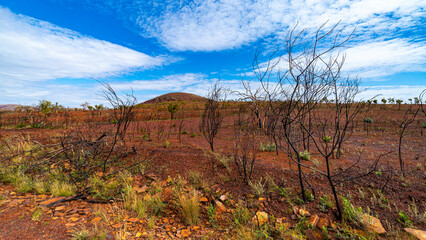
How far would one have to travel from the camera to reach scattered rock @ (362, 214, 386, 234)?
2.50 metres

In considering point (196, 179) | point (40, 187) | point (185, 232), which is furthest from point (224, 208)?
point (40, 187)

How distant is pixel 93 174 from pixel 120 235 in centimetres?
297

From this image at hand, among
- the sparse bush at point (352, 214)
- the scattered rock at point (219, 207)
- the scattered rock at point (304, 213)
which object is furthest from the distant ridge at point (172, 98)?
the sparse bush at point (352, 214)

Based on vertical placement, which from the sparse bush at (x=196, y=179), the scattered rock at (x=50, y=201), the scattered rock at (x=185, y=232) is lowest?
the scattered rock at (x=185, y=232)

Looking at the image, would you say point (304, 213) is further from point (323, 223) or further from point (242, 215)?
point (242, 215)

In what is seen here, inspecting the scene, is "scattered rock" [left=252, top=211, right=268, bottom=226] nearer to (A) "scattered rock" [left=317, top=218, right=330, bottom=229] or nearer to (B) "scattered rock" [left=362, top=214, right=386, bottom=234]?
(A) "scattered rock" [left=317, top=218, right=330, bottom=229]

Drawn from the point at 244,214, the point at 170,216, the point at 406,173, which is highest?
the point at 406,173

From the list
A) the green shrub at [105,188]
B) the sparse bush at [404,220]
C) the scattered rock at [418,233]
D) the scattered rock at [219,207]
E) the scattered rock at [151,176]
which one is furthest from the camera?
the scattered rock at [151,176]

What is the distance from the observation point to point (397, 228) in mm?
2531

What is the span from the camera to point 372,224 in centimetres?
256

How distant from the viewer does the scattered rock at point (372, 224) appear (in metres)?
2.50

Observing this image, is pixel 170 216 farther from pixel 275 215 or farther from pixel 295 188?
pixel 295 188

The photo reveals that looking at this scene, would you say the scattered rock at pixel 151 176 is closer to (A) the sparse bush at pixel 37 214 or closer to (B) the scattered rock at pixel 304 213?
(A) the sparse bush at pixel 37 214

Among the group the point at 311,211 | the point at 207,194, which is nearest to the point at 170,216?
the point at 207,194
